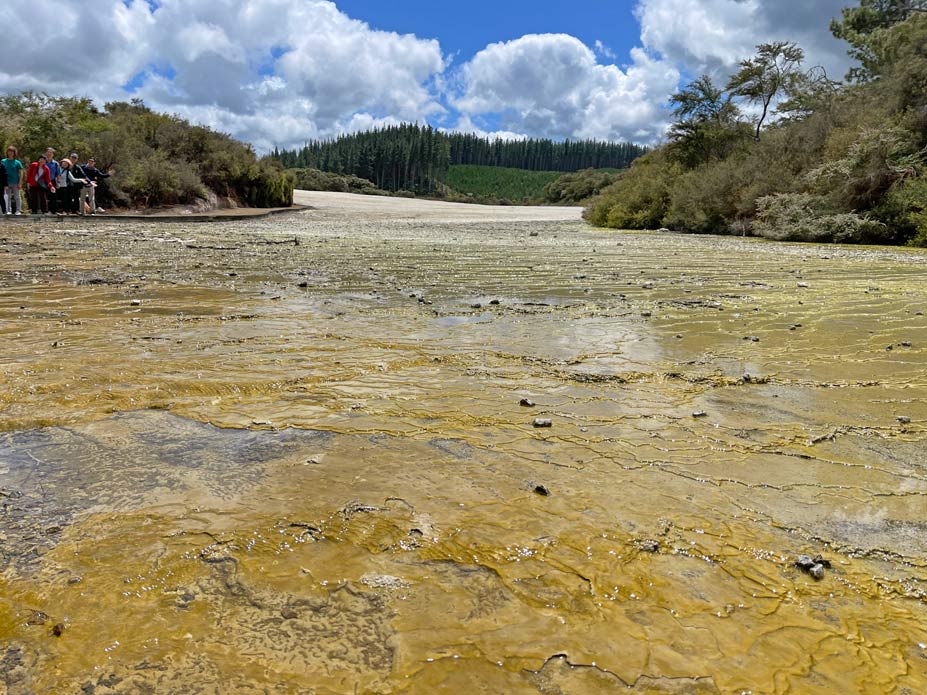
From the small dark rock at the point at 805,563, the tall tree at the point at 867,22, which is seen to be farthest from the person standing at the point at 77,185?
the tall tree at the point at 867,22

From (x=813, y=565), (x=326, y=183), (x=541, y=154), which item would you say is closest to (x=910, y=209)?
(x=813, y=565)

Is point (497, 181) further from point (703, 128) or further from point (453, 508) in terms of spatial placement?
point (453, 508)

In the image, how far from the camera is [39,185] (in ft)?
55.8

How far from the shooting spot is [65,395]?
320cm

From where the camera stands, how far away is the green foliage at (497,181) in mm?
136500

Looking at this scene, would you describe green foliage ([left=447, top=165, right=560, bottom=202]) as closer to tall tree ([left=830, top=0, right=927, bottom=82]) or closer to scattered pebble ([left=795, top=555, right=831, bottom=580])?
tall tree ([left=830, top=0, right=927, bottom=82])

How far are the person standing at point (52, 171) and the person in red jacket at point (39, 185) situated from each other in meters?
0.08

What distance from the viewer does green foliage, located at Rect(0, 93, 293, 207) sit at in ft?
65.5

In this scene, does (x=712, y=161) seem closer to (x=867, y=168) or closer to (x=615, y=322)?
(x=867, y=168)

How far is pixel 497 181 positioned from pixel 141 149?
424ft

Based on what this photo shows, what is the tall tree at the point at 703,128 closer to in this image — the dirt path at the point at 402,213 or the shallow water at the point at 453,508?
the dirt path at the point at 402,213

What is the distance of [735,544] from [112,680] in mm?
1848

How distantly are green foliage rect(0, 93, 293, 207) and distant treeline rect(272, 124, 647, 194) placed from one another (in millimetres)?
83859

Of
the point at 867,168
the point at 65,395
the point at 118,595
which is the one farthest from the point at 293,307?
the point at 867,168
